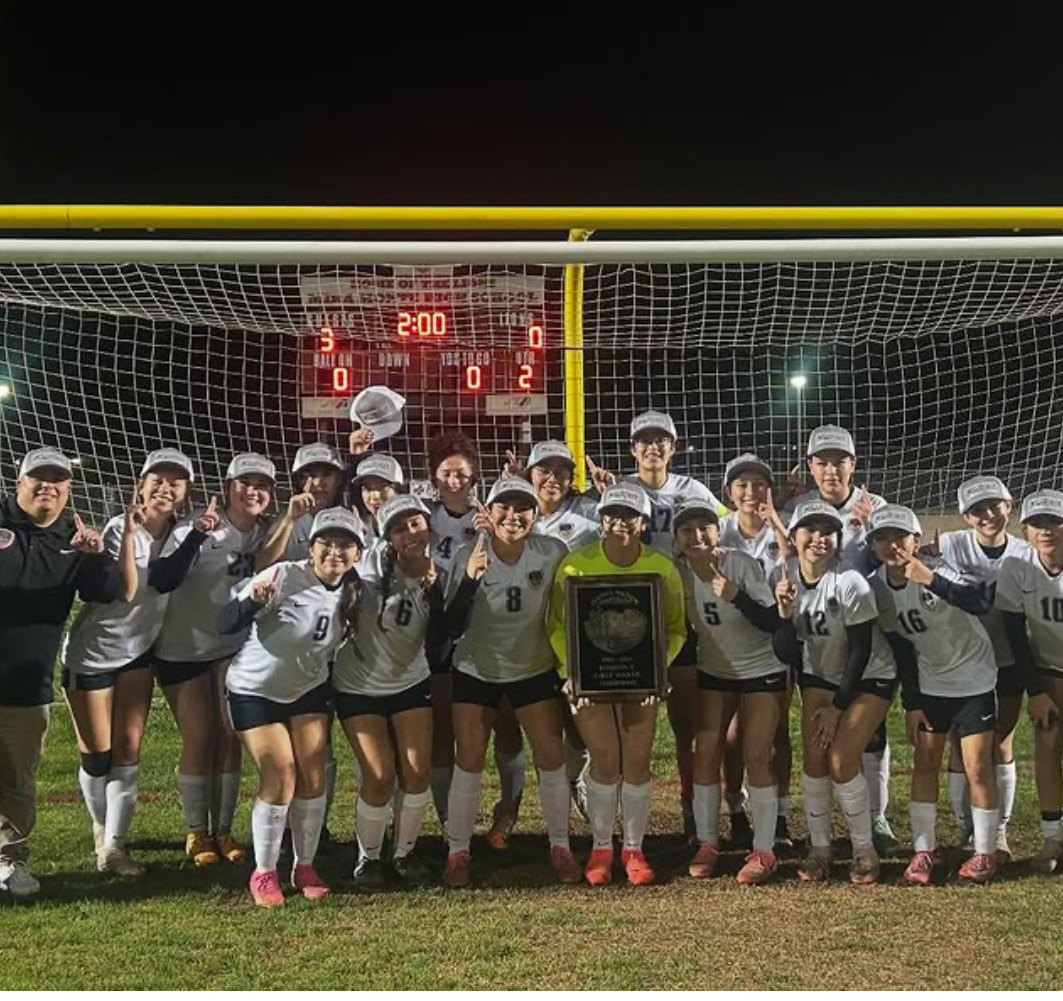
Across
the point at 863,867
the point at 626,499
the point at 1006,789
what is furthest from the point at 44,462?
the point at 1006,789

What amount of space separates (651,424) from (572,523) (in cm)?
38

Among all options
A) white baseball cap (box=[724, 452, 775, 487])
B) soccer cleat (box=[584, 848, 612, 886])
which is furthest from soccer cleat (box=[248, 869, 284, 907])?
white baseball cap (box=[724, 452, 775, 487])

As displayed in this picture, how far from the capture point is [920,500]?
10.4 ft

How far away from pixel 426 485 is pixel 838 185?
518cm

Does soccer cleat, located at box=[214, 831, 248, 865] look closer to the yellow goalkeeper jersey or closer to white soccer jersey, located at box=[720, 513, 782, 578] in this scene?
the yellow goalkeeper jersey

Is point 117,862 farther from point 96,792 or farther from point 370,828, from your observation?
point 370,828

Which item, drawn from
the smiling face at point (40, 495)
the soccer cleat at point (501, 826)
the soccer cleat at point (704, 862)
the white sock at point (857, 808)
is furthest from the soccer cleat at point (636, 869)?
the smiling face at point (40, 495)

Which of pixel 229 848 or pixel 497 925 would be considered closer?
pixel 497 925

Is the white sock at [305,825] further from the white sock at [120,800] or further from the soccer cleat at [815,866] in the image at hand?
the soccer cleat at [815,866]

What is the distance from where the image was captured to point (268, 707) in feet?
9.83

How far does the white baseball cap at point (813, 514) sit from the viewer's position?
10.2ft

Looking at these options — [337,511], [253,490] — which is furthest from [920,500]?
[253,490]

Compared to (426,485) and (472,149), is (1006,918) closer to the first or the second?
(426,485)

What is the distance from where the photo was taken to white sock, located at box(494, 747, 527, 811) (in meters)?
3.32
